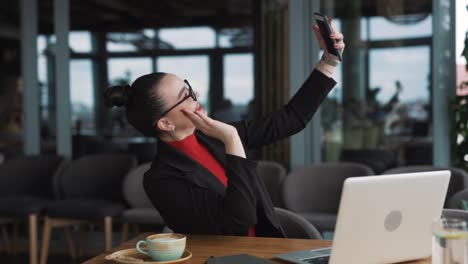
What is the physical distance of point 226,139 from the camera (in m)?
2.11

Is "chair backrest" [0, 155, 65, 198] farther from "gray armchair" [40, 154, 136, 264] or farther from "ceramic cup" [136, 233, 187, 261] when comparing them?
"ceramic cup" [136, 233, 187, 261]

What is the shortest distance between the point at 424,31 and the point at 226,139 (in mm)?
3656

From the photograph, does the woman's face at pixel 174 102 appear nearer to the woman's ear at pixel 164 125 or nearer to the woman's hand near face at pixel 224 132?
the woman's ear at pixel 164 125

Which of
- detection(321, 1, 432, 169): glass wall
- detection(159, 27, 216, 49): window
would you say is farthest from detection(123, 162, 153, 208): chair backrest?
detection(321, 1, 432, 169): glass wall

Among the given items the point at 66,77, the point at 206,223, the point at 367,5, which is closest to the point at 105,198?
the point at 66,77

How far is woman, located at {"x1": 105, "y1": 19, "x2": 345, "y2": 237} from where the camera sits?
6.96 feet

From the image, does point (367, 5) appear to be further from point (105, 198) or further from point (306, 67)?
point (105, 198)

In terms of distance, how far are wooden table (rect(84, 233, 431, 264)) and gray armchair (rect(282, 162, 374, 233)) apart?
2.50m

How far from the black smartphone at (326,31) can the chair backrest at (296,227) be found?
0.64 meters

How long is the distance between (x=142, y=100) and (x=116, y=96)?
0.10m

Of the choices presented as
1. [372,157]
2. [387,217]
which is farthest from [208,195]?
[372,157]

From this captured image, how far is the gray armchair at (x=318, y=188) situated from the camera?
473 centimetres

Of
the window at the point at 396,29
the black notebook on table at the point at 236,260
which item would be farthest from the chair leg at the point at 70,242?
the black notebook on table at the point at 236,260

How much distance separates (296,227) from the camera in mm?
2471
